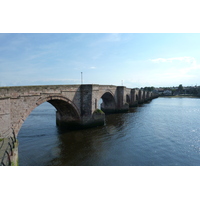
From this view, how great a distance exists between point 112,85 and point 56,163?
22685 millimetres

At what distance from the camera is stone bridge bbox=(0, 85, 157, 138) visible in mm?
11352

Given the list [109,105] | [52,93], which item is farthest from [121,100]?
[52,93]

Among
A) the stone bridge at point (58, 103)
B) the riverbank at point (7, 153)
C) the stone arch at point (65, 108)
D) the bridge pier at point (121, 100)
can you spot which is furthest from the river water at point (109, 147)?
the bridge pier at point (121, 100)

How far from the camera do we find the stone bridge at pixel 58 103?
11.4 metres

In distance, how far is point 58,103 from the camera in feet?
62.6

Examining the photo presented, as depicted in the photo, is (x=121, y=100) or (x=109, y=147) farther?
(x=121, y=100)

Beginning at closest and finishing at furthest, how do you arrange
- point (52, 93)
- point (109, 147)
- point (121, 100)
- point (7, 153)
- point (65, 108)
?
point (7, 153), point (109, 147), point (52, 93), point (65, 108), point (121, 100)

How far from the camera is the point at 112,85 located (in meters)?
32.6

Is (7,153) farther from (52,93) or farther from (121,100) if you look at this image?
(121,100)

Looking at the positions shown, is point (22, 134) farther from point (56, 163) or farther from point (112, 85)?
point (112, 85)

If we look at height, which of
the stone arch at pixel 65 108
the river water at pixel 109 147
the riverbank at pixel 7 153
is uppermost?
the stone arch at pixel 65 108

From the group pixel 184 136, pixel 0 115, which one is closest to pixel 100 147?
pixel 0 115

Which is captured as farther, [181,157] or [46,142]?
[46,142]

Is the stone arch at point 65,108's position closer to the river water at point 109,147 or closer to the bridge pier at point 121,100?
the river water at point 109,147
